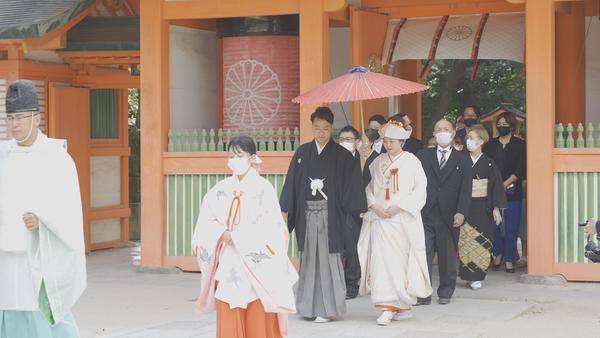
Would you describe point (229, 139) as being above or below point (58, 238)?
above

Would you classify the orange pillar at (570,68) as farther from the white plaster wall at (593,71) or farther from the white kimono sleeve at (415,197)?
the white kimono sleeve at (415,197)

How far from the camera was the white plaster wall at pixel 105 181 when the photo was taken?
14602 millimetres

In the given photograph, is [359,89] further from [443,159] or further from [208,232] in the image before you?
[208,232]

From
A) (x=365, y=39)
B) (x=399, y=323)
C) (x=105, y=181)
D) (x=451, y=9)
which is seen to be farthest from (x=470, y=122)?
(x=105, y=181)

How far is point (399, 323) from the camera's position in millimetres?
8977

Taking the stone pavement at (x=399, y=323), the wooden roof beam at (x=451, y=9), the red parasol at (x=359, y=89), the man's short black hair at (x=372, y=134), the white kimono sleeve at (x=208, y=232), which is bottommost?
the stone pavement at (x=399, y=323)

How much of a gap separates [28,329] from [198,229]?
5.86 ft

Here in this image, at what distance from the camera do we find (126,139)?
49.5ft

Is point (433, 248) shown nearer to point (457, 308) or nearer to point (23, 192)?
point (457, 308)

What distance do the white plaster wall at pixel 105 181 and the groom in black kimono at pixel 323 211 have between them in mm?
6071

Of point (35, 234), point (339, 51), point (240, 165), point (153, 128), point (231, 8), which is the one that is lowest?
point (35, 234)

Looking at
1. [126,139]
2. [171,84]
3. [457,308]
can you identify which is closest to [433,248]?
[457,308]

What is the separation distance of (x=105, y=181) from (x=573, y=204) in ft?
21.5

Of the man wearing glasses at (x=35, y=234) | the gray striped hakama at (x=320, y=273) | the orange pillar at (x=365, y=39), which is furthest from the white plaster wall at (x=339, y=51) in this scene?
the man wearing glasses at (x=35, y=234)
